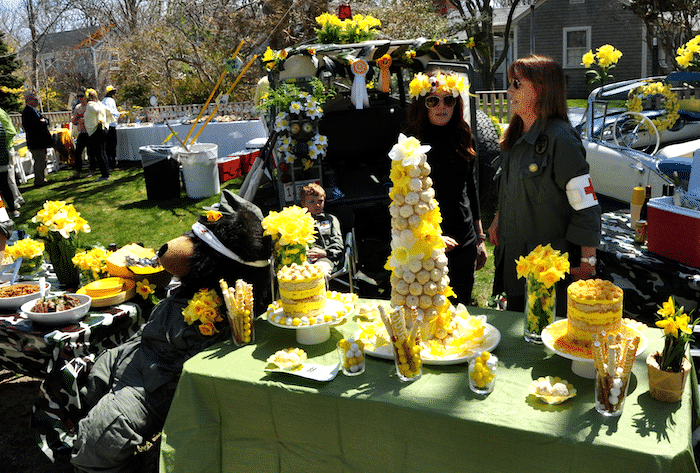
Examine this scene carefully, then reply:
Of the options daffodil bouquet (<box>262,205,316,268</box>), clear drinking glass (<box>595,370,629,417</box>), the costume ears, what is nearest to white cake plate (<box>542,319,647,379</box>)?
clear drinking glass (<box>595,370,629,417</box>)

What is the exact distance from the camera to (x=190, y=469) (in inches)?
81.9

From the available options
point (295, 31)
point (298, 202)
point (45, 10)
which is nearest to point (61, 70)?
point (45, 10)

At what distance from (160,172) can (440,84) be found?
6622 millimetres

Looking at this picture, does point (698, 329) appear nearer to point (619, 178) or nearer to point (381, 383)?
point (381, 383)

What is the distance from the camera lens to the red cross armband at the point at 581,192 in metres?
2.48

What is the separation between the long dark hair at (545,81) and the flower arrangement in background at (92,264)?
237 centimetres

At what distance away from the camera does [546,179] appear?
101 inches

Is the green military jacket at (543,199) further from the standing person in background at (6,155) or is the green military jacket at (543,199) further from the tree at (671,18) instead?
the tree at (671,18)


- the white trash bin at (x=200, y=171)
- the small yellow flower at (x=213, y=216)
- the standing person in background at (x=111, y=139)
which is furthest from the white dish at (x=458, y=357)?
the standing person in background at (x=111, y=139)

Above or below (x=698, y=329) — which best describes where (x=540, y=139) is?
above

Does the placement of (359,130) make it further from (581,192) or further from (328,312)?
(328,312)

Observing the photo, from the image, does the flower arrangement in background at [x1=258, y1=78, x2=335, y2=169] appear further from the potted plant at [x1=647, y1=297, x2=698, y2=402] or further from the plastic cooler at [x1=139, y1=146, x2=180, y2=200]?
the potted plant at [x1=647, y1=297, x2=698, y2=402]

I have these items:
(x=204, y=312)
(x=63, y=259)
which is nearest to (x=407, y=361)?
(x=204, y=312)

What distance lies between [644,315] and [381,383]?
6.00ft
